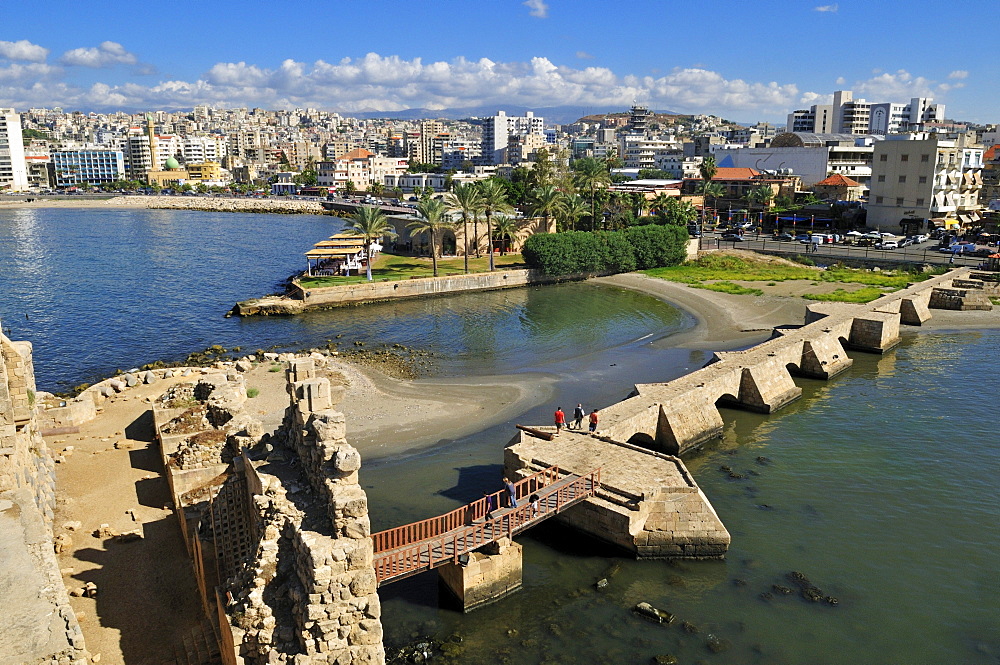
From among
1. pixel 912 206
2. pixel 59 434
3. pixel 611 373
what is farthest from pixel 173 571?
pixel 912 206

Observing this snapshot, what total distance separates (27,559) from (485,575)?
34.4ft

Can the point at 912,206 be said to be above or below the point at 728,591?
above

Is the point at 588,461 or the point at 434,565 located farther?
the point at 588,461

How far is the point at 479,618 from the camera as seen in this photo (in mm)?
19062

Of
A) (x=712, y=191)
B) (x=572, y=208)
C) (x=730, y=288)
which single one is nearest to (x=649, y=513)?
(x=730, y=288)

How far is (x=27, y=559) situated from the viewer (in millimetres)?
14336

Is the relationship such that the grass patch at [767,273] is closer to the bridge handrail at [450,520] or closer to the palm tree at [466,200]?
the palm tree at [466,200]

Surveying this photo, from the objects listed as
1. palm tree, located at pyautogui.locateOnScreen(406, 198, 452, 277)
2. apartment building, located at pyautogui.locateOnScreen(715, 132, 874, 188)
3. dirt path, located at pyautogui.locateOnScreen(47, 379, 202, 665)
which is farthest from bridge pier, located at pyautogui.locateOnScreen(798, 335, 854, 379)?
apartment building, located at pyautogui.locateOnScreen(715, 132, 874, 188)

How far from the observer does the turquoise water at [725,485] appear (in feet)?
60.6

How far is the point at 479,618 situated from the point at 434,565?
1.96 metres

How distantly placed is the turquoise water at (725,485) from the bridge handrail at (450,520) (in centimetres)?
150

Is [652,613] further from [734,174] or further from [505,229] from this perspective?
[734,174]

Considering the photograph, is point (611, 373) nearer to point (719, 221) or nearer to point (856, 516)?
point (856, 516)

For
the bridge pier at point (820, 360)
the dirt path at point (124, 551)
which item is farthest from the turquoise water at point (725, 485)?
the dirt path at point (124, 551)
